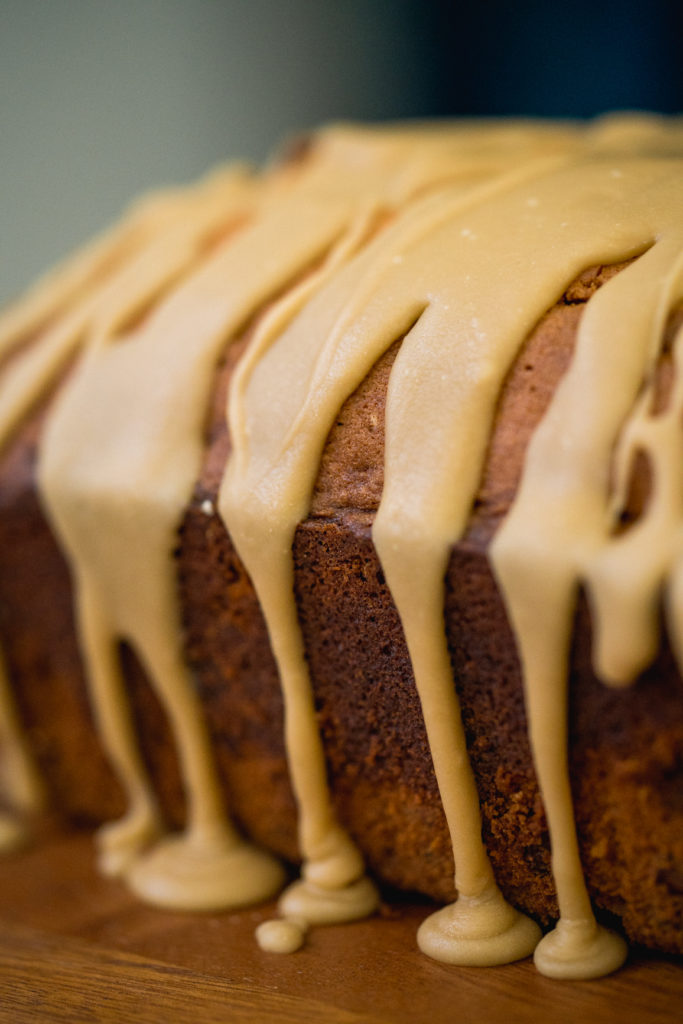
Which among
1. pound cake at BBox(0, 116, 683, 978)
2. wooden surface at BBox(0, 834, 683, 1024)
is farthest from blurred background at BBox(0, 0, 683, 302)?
wooden surface at BBox(0, 834, 683, 1024)

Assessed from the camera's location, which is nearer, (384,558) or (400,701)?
(384,558)

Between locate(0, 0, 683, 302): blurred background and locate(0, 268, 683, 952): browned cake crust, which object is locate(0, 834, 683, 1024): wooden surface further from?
locate(0, 0, 683, 302): blurred background

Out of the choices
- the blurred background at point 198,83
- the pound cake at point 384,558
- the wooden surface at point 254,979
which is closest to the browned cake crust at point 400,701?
the pound cake at point 384,558

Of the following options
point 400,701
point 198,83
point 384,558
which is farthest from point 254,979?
point 198,83

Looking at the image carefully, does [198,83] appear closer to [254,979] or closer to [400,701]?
[400,701]

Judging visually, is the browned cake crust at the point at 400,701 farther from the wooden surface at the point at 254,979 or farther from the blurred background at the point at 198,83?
the blurred background at the point at 198,83

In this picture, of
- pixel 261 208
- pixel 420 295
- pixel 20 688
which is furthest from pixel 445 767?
pixel 261 208
